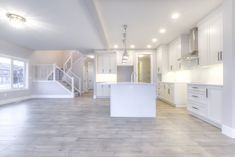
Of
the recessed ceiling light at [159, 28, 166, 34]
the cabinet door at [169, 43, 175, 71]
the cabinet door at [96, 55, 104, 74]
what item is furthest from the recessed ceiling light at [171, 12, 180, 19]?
the cabinet door at [96, 55, 104, 74]

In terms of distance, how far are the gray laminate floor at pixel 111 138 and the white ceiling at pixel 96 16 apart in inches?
103

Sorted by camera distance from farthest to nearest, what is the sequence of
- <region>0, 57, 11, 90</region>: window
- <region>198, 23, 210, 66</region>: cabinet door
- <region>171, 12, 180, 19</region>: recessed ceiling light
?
1. <region>0, 57, 11, 90</region>: window
2. <region>198, 23, 210, 66</region>: cabinet door
3. <region>171, 12, 180, 19</region>: recessed ceiling light

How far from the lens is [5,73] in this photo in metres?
→ 8.01

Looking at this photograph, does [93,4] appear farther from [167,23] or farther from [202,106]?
[202,106]

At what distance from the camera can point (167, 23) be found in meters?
5.76

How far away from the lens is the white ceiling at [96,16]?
405 centimetres

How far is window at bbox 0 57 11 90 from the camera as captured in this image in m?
7.68

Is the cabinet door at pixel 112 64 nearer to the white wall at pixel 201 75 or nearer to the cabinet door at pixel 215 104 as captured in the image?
the white wall at pixel 201 75

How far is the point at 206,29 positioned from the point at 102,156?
445 centimetres

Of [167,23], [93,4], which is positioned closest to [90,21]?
[93,4]

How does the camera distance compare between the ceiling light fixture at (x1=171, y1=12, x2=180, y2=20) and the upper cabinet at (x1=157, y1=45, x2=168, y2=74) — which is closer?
the ceiling light fixture at (x1=171, y1=12, x2=180, y2=20)

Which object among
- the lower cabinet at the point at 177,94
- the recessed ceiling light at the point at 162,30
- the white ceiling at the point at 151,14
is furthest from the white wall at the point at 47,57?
the lower cabinet at the point at 177,94

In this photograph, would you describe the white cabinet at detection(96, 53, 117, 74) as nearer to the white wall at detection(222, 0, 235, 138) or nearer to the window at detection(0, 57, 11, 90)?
the window at detection(0, 57, 11, 90)

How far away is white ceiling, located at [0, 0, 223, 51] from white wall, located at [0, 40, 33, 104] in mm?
743
